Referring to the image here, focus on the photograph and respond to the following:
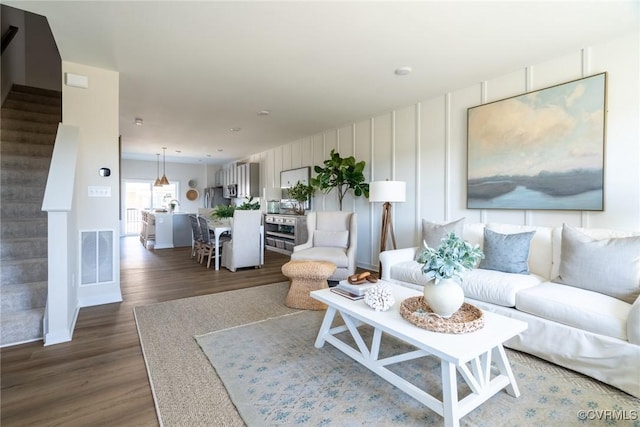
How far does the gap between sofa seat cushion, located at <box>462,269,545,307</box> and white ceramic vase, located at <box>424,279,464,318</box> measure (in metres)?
0.96

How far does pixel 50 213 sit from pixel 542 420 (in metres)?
Answer: 3.48

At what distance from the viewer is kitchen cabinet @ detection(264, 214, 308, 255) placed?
6.13 metres

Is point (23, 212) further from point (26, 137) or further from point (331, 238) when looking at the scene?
point (331, 238)

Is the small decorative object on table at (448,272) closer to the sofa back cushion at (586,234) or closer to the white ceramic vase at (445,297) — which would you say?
the white ceramic vase at (445,297)

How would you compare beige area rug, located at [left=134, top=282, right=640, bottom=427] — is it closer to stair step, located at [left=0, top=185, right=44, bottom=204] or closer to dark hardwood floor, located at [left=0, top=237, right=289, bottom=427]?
dark hardwood floor, located at [left=0, top=237, right=289, bottom=427]

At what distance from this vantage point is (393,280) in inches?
130

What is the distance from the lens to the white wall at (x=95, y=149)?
3.14 m

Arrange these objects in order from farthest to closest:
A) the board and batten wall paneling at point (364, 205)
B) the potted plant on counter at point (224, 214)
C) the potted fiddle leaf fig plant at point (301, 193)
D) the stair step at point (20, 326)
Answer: the potted fiddle leaf fig plant at point (301, 193), the potted plant on counter at point (224, 214), the board and batten wall paneling at point (364, 205), the stair step at point (20, 326)

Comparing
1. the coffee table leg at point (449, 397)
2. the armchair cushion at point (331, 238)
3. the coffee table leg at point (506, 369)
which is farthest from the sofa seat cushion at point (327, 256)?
the coffee table leg at point (449, 397)

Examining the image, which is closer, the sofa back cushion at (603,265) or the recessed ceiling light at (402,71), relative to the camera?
the sofa back cushion at (603,265)

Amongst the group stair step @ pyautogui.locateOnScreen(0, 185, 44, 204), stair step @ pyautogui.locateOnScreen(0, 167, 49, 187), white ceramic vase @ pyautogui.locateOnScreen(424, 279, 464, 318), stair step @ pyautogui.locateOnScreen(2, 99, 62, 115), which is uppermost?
stair step @ pyautogui.locateOnScreen(2, 99, 62, 115)

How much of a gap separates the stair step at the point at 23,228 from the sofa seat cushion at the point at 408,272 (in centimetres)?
349

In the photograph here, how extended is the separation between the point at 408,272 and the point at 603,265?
58.6 inches

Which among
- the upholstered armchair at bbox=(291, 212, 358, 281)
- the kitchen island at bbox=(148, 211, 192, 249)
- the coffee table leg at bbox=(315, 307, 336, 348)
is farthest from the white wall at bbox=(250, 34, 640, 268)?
the kitchen island at bbox=(148, 211, 192, 249)
